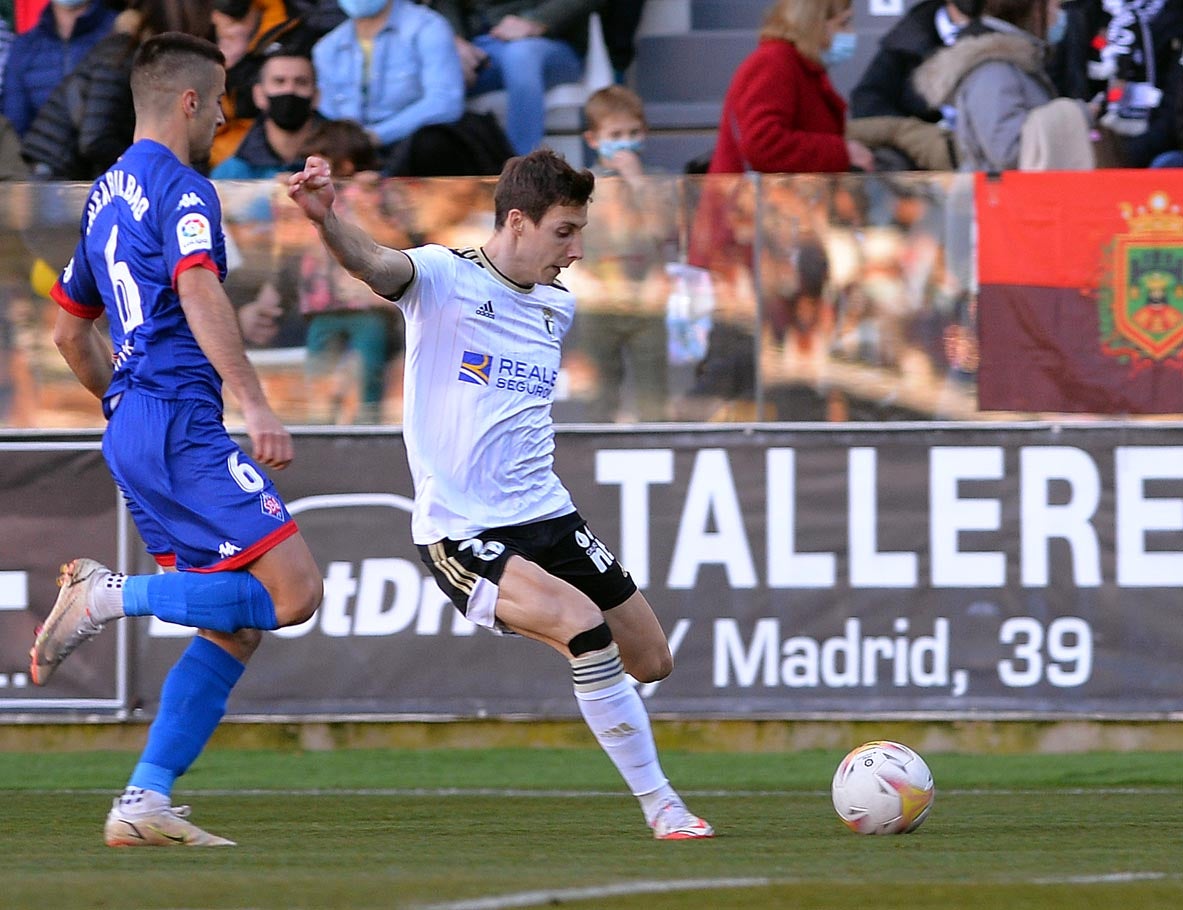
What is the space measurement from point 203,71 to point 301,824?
2498mm

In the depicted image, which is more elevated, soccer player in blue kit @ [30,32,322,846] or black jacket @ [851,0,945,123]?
black jacket @ [851,0,945,123]

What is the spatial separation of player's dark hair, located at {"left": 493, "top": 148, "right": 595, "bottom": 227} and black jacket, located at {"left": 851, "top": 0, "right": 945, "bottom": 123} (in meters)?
5.17

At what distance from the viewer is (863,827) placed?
19.6 ft

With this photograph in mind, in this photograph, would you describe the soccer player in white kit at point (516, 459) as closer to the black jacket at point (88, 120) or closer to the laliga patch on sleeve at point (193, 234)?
the laliga patch on sleeve at point (193, 234)

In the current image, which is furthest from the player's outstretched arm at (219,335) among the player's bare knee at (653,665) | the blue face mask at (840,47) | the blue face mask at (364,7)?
the blue face mask at (840,47)

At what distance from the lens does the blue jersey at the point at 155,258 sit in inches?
223

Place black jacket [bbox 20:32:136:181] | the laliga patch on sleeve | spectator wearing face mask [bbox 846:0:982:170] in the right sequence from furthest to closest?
spectator wearing face mask [bbox 846:0:982:170], black jacket [bbox 20:32:136:181], the laliga patch on sleeve

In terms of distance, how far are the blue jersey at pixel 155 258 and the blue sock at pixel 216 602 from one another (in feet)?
1.69

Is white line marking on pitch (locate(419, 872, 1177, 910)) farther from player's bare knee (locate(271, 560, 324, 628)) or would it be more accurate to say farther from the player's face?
the player's face

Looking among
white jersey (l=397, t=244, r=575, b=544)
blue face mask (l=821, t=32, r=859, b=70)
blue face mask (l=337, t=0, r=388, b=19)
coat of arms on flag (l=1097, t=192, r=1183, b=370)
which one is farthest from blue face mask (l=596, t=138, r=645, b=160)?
white jersey (l=397, t=244, r=575, b=544)

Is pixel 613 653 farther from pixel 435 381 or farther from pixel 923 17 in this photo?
pixel 923 17

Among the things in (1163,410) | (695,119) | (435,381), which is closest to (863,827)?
(435,381)

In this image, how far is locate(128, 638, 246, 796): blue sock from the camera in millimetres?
5688

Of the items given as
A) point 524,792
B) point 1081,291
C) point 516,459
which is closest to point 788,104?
point 1081,291
